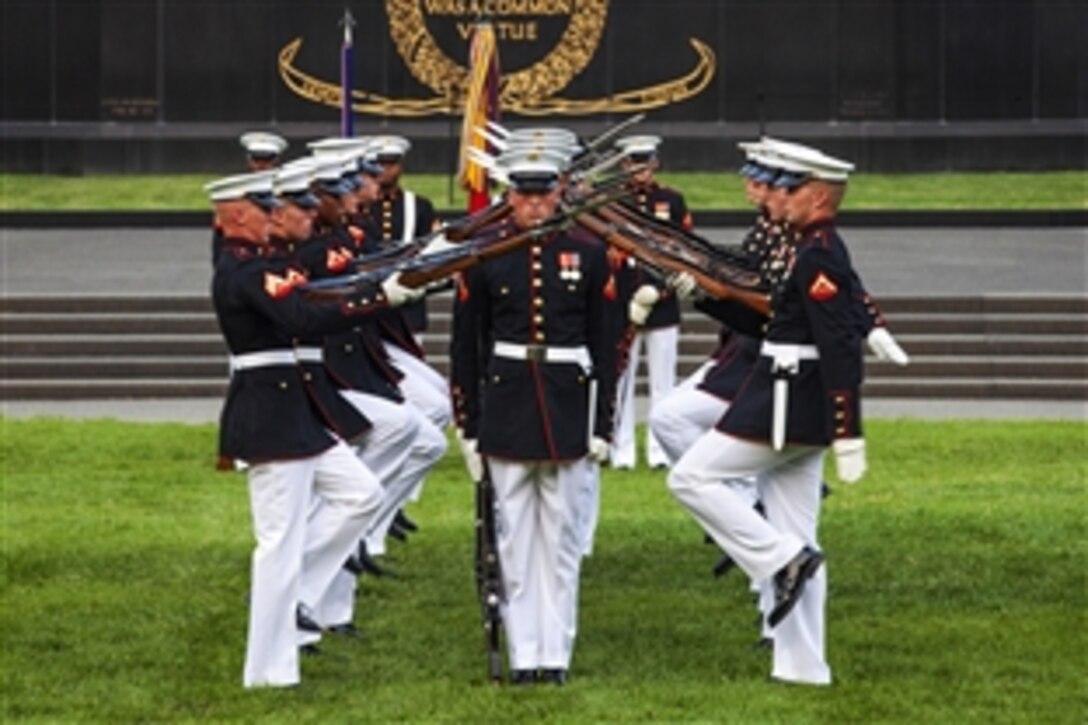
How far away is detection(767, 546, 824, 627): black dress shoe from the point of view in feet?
36.3

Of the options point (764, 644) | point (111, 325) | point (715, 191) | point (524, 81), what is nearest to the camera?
point (764, 644)

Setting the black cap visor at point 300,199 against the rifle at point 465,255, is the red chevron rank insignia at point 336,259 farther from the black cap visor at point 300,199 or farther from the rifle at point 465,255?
the rifle at point 465,255

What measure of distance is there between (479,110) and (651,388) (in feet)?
17.4

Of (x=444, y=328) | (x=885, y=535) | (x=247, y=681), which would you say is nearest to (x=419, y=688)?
(x=247, y=681)

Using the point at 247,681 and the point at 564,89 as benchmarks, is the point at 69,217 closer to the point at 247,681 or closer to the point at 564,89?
the point at 564,89

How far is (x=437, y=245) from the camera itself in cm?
1149

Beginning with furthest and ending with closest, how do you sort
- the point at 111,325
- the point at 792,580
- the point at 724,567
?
the point at 111,325, the point at 724,567, the point at 792,580

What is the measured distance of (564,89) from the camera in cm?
3534

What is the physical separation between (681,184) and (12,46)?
9.44 m

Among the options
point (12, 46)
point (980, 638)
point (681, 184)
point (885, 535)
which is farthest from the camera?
point (12, 46)

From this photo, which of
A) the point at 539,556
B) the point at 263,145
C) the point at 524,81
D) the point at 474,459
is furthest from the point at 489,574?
the point at 524,81

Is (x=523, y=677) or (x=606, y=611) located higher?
(x=523, y=677)

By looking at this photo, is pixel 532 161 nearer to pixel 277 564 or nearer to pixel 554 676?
pixel 277 564

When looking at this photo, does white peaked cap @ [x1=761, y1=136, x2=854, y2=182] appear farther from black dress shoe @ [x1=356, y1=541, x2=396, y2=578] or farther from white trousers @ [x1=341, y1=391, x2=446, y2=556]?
black dress shoe @ [x1=356, y1=541, x2=396, y2=578]
